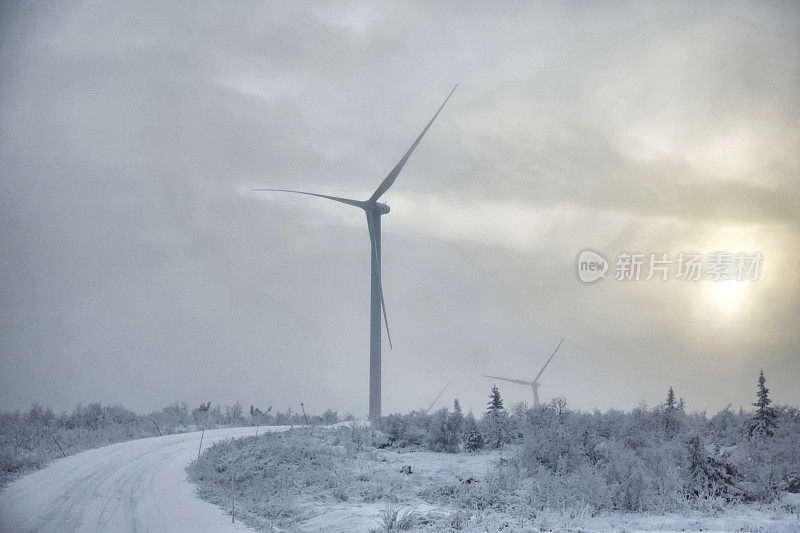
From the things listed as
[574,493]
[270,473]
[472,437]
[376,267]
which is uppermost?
[376,267]

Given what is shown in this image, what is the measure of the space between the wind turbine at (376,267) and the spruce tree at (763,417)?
2540cm

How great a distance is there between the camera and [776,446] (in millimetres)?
22500

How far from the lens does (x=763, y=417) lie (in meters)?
27.0

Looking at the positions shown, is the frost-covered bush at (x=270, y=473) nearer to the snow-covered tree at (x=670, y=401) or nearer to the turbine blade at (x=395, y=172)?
the snow-covered tree at (x=670, y=401)

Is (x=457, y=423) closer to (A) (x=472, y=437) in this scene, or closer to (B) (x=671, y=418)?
(A) (x=472, y=437)

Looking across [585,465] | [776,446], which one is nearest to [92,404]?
[585,465]

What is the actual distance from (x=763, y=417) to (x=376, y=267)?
2946 cm

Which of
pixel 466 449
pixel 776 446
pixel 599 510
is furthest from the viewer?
pixel 466 449

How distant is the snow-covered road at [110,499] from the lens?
622 inches

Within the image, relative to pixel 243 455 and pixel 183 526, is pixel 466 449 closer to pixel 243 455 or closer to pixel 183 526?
pixel 243 455

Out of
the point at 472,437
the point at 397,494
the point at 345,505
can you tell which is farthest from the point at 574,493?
the point at 472,437

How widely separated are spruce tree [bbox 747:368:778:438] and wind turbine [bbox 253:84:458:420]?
2540 centimetres

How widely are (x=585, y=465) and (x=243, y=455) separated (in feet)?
44.6

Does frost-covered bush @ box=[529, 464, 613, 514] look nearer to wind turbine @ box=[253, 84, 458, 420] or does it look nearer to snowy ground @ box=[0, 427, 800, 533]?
snowy ground @ box=[0, 427, 800, 533]
